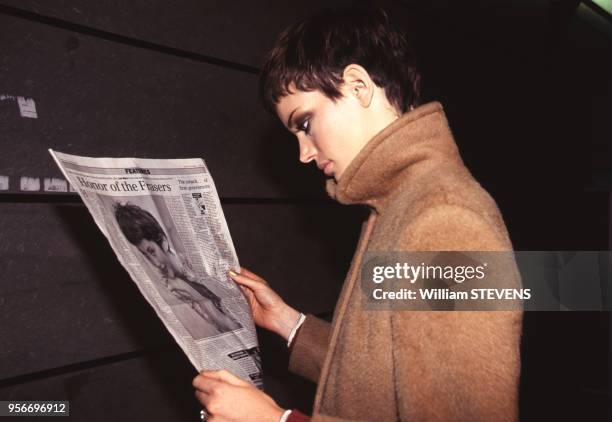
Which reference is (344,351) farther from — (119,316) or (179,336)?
(119,316)

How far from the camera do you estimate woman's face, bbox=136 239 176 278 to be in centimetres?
58

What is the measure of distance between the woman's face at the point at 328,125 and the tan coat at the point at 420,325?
2.3 inches

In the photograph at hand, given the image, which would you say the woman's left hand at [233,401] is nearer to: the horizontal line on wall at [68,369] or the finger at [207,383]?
the finger at [207,383]

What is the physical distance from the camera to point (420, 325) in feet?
1.73

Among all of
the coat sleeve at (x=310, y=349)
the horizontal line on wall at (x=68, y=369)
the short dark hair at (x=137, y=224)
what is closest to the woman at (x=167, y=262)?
the short dark hair at (x=137, y=224)

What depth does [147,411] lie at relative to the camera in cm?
97

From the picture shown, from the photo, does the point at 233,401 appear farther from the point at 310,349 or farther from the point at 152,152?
the point at 152,152

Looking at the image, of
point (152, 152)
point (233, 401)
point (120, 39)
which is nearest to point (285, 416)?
point (233, 401)

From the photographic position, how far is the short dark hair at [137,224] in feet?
1.89

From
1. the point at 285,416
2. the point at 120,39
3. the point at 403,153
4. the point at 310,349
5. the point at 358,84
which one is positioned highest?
the point at 120,39

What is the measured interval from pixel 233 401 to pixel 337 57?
1.58 ft

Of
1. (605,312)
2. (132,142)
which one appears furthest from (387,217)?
(605,312)

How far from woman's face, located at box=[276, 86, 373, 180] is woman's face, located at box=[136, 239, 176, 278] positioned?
0.90 ft

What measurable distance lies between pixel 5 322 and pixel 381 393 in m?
0.56
